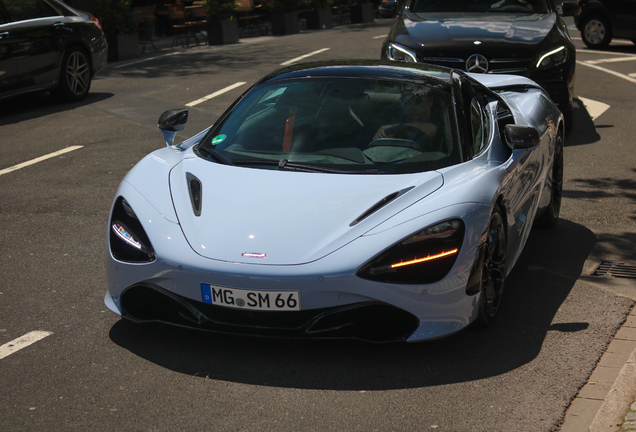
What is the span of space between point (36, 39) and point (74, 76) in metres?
1.03

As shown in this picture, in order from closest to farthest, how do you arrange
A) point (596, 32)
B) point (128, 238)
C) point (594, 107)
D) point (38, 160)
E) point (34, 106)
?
point (128, 238) → point (38, 160) → point (594, 107) → point (34, 106) → point (596, 32)

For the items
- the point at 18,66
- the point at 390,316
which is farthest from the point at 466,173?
the point at 18,66

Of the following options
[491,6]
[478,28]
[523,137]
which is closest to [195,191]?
[523,137]

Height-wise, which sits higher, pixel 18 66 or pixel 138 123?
pixel 18 66

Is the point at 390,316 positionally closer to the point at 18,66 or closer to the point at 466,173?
the point at 466,173

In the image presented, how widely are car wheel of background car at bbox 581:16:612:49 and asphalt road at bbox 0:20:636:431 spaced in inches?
477

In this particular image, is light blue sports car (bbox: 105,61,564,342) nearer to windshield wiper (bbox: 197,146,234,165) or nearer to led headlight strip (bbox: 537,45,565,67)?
windshield wiper (bbox: 197,146,234,165)

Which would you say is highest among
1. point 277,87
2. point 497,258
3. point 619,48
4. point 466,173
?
point 277,87

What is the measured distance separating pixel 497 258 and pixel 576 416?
3.84 feet

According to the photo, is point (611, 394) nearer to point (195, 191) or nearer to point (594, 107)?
point (195, 191)

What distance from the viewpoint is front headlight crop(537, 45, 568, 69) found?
9.26 m

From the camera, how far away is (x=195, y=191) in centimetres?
436

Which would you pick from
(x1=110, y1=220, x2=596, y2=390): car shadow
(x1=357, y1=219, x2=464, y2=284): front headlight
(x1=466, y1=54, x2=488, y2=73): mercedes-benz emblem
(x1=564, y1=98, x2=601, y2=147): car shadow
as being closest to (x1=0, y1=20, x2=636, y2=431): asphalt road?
(x1=110, y1=220, x2=596, y2=390): car shadow

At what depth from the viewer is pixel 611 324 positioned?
4547 millimetres
